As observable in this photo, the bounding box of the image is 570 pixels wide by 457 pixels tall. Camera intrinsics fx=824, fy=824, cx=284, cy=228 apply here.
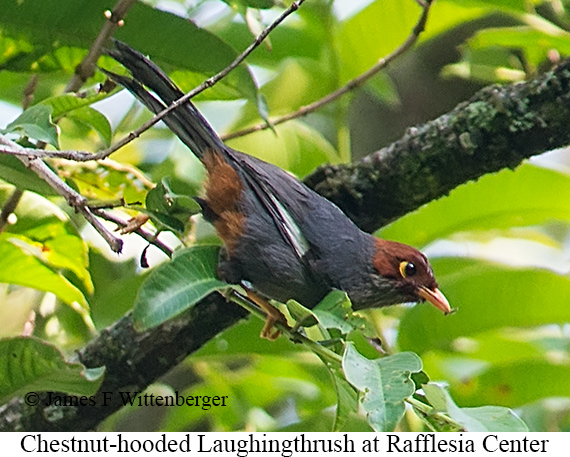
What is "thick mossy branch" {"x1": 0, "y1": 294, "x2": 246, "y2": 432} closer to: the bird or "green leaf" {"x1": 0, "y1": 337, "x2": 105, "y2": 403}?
the bird

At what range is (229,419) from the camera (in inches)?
143

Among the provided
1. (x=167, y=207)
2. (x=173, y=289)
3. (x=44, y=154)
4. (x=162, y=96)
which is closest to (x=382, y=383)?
(x=173, y=289)

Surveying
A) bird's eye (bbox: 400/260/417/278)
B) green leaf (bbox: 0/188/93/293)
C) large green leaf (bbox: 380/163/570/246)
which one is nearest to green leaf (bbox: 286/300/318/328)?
bird's eye (bbox: 400/260/417/278)

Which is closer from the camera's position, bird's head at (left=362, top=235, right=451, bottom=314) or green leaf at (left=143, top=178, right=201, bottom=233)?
green leaf at (left=143, top=178, right=201, bottom=233)

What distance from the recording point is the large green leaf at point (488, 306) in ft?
11.1

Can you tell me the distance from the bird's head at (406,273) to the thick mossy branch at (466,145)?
0.58ft

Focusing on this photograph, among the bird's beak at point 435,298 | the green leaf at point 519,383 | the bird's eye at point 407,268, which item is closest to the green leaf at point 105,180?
the bird's eye at point 407,268

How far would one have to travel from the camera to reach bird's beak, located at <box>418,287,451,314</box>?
3096 mm

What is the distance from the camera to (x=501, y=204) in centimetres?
352

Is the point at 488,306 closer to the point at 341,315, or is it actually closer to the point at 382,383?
the point at 341,315

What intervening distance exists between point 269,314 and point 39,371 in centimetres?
72

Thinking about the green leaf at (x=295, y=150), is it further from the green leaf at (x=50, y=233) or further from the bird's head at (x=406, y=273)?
the green leaf at (x=50, y=233)

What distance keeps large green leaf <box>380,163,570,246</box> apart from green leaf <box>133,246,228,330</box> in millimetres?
1501
